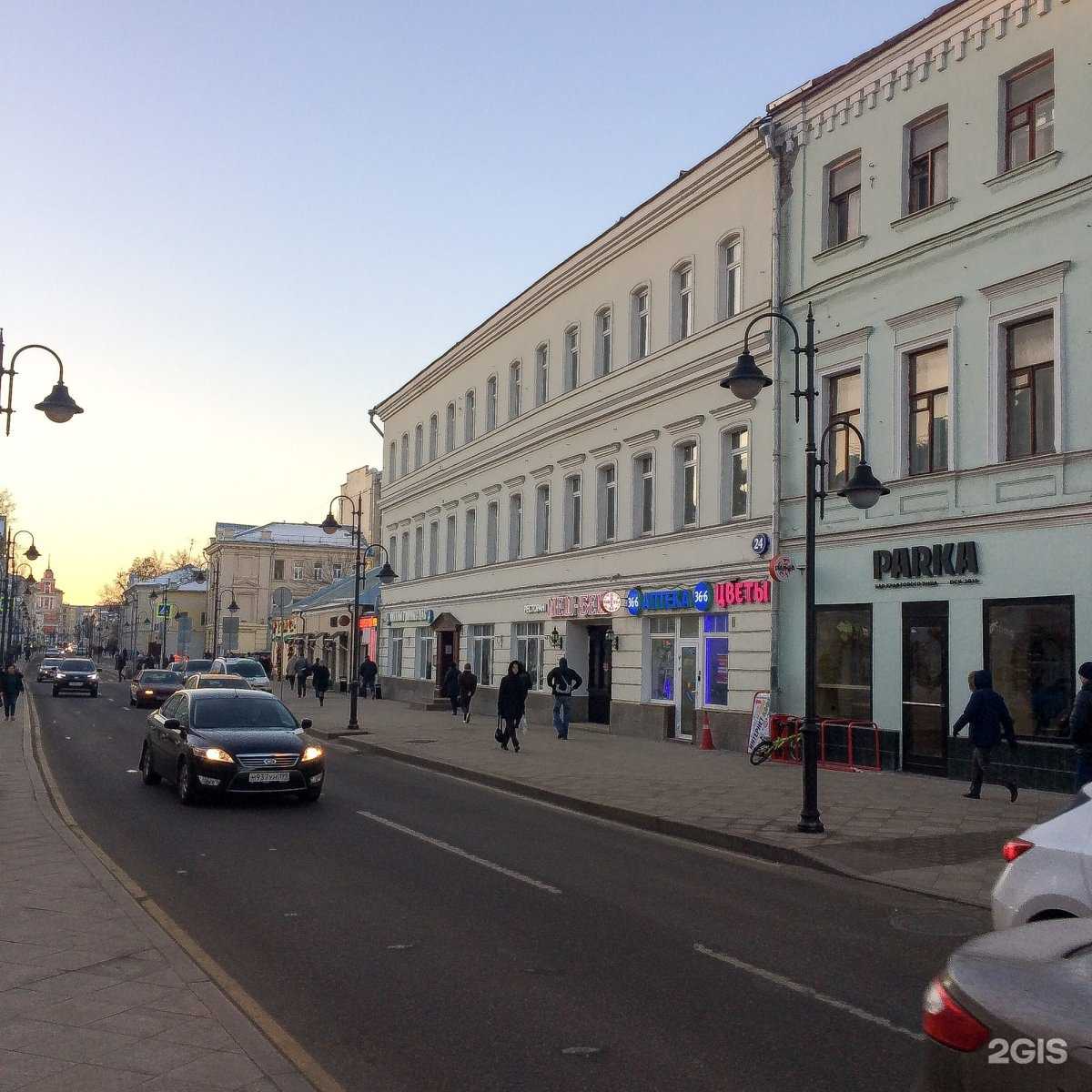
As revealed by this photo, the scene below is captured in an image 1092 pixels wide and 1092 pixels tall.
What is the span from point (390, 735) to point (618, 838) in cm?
1523

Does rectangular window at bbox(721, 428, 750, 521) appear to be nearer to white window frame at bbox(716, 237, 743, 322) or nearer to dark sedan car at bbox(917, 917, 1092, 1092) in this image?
white window frame at bbox(716, 237, 743, 322)

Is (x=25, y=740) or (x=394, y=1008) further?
(x=25, y=740)

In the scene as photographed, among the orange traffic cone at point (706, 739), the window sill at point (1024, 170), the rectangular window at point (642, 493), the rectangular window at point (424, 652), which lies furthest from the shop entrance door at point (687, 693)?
the rectangular window at point (424, 652)

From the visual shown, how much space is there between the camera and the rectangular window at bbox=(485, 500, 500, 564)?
128ft

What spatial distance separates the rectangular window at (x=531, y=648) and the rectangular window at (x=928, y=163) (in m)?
17.5

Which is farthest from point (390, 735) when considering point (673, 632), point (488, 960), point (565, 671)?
point (488, 960)

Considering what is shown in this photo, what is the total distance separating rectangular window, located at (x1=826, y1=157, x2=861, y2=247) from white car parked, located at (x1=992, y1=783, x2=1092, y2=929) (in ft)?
57.2

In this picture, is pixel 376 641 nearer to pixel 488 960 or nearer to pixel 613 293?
pixel 613 293

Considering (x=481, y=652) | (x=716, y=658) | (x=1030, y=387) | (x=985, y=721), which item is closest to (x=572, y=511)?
(x=481, y=652)

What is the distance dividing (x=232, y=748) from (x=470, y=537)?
2735 cm

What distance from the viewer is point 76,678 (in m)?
50.1

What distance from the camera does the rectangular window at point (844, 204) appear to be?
21.8 m

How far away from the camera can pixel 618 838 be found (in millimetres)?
13055

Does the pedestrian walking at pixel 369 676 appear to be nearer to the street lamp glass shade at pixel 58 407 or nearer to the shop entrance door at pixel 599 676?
the shop entrance door at pixel 599 676
